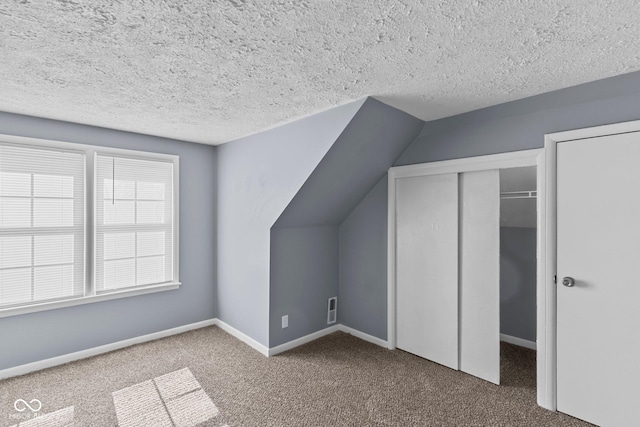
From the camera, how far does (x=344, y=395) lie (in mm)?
2412

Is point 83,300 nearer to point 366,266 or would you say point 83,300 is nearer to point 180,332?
point 180,332

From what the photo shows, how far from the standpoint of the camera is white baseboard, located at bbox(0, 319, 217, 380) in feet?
8.77

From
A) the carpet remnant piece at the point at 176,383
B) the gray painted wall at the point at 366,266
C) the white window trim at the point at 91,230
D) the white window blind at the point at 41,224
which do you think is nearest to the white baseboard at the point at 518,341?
the gray painted wall at the point at 366,266

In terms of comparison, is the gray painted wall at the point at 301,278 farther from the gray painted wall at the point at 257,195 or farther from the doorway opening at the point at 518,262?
the doorway opening at the point at 518,262

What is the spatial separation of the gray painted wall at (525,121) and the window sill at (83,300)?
2.41 m

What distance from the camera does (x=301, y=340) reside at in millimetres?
3365

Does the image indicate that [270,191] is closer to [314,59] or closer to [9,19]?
[314,59]

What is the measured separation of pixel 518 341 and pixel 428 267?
140 centimetres

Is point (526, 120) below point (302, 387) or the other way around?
the other way around

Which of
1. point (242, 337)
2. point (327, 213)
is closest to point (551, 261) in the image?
point (327, 213)

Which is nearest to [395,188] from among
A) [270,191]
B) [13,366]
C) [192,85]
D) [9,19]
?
[270,191]

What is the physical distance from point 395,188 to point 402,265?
0.77 meters

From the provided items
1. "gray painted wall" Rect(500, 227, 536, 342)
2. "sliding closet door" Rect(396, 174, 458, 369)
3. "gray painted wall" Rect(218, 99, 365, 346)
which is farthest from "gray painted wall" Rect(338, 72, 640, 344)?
"gray painted wall" Rect(500, 227, 536, 342)

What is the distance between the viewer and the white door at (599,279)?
76.9 inches
